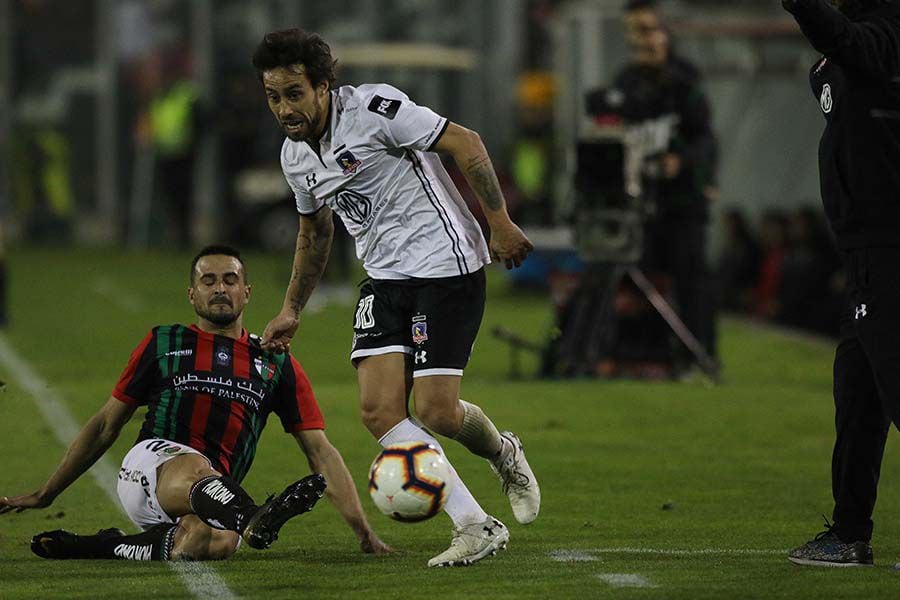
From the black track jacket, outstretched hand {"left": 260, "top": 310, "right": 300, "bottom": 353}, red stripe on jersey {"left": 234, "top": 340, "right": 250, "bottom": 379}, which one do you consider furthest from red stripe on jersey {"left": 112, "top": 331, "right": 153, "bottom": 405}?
the black track jacket

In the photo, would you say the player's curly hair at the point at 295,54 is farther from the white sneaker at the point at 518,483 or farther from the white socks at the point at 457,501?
the white sneaker at the point at 518,483

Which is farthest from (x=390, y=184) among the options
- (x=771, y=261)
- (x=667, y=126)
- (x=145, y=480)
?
(x=771, y=261)

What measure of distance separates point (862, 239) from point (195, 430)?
9.10 ft

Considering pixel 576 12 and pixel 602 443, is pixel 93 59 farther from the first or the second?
pixel 602 443

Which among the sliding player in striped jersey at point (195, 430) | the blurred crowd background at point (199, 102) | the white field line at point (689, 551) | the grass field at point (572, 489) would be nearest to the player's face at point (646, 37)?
the grass field at point (572, 489)

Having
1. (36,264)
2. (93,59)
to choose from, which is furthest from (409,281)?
(93,59)

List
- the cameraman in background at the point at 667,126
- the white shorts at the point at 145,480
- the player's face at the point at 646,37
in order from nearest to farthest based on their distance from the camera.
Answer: the white shorts at the point at 145,480
the player's face at the point at 646,37
the cameraman in background at the point at 667,126

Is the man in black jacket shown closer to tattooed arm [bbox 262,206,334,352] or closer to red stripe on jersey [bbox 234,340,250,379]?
tattooed arm [bbox 262,206,334,352]

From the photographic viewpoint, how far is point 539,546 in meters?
8.01

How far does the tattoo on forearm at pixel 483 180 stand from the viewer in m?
7.45

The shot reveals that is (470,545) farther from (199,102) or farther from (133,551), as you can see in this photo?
(199,102)

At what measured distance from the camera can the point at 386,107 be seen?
7.49 metres

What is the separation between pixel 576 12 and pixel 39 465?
39.3ft

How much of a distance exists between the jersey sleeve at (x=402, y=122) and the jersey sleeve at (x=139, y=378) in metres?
1.36
